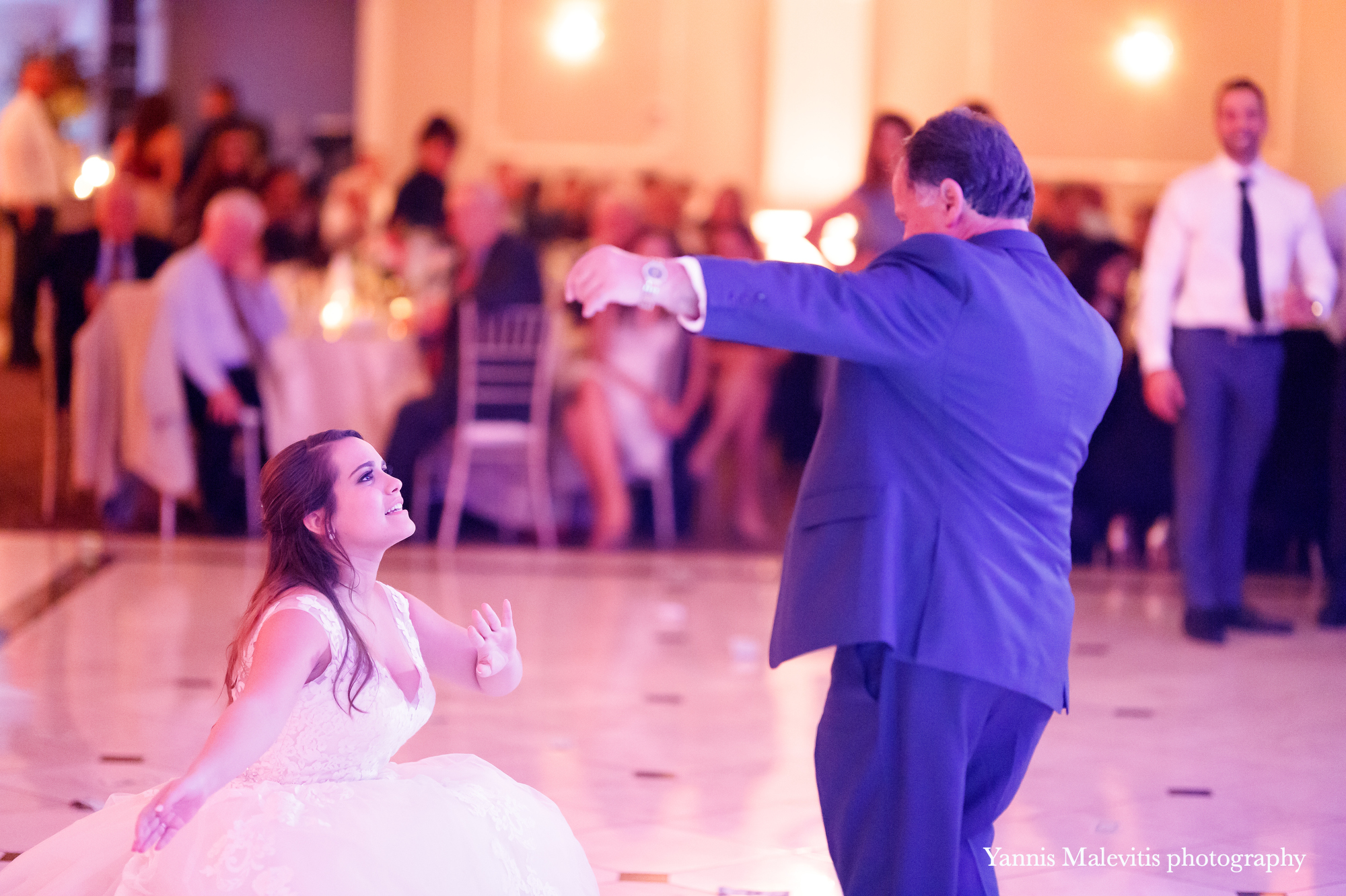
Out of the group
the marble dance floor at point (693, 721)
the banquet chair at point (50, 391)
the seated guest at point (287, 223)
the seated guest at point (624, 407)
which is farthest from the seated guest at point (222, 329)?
the seated guest at point (624, 407)

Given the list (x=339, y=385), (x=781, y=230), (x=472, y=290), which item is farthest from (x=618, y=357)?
(x=781, y=230)

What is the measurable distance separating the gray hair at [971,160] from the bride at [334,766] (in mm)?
812

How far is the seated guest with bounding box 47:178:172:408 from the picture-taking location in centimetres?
682

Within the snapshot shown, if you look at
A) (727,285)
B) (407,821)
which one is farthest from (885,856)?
(727,285)

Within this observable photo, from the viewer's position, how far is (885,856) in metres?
2.03

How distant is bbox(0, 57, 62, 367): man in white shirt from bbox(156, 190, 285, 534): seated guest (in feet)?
13.8

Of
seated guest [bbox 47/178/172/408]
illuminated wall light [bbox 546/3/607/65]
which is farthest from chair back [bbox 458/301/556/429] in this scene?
illuminated wall light [bbox 546/3/607/65]

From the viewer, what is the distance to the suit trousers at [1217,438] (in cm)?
491

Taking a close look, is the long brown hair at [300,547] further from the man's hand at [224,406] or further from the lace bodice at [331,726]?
the man's hand at [224,406]

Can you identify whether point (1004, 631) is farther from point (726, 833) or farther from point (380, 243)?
point (380, 243)

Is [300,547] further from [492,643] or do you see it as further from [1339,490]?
[1339,490]

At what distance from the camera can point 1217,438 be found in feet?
16.2

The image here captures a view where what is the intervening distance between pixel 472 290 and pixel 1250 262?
9.75ft

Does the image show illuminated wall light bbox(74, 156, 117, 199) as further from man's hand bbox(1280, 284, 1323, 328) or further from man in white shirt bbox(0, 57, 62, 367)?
man's hand bbox(1280, 284, 1323, 328)
